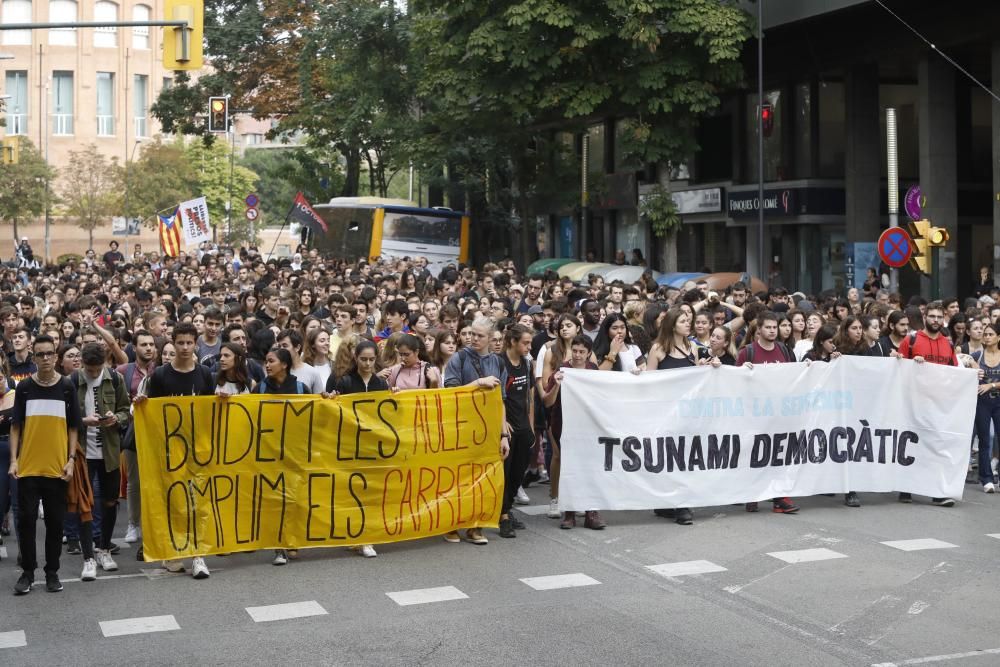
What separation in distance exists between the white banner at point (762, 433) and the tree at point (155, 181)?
209 ft

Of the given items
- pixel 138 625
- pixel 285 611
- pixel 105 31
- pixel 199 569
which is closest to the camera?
pixel 138 625

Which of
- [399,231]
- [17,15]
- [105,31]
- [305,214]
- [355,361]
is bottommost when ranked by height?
[355,361]

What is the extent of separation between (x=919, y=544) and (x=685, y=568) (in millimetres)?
2032

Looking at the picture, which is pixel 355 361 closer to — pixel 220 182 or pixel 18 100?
pixel 18 100

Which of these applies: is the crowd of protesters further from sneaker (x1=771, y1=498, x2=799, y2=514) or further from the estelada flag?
the estelada flag

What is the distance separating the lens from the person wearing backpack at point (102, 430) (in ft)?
34.3

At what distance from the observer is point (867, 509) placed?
1266 centimetres

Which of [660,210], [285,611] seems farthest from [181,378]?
[660,210]

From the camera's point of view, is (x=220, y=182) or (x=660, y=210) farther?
(x=220, y=182)

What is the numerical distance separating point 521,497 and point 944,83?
20.6 metres

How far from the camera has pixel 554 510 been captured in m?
12.5

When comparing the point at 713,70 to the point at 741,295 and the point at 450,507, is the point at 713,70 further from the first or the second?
the point at 450,507

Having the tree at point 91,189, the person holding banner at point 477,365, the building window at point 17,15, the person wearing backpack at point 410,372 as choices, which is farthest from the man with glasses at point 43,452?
the building window at point 17,15

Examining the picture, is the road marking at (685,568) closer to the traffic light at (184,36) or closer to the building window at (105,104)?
the traffic light at (184,36)
